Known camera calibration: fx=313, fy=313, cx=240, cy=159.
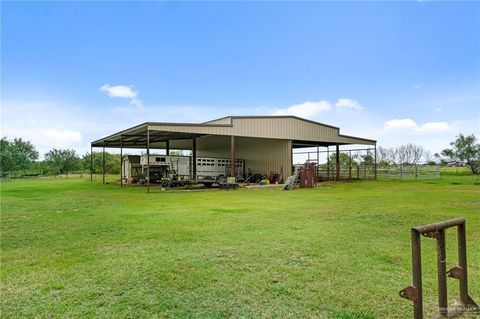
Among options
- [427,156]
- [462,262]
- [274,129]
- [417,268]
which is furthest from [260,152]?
[427,156]

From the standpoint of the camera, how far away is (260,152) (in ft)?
77.2

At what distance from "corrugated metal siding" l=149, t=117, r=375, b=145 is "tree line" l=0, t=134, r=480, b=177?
13.2 meters

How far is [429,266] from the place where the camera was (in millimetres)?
3939

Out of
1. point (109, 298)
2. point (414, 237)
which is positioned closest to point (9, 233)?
point (109, 298)

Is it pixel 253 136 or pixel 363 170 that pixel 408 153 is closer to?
pixel 363 170

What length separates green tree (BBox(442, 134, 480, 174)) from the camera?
120 feet

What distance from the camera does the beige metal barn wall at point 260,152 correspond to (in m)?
21.9

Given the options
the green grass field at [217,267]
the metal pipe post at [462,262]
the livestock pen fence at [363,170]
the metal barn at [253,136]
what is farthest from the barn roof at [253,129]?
the metal pipe post at [462,262]

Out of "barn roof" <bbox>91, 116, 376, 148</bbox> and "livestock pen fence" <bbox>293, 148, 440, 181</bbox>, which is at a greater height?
"barn roof" <bbox>91, 116, 376, 148</bbox>

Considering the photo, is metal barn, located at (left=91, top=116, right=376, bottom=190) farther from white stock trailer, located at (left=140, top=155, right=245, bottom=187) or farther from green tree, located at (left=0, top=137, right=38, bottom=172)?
green tree, located at (left=0, top=137, right=38, bottom=172)

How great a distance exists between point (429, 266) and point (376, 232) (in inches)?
73.7

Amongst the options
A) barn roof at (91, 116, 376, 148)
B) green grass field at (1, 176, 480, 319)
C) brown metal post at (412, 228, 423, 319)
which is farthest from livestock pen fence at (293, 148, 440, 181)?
brown metal post at (412, 228, 423, 319)

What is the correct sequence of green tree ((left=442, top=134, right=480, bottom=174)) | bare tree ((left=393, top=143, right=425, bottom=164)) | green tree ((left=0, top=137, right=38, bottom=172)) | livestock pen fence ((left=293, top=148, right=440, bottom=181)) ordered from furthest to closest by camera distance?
bare tree ((left=393, top=143, right=425, bottom=164)) < green tree ((left=0, top=137, right=38, bottom=172)) < green tree ((left=442, top=134, right=480, bottom=174)) < livestock pen fence ((left=293, top=148, right=440, bottom=181))

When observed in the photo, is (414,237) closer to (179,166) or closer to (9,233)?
(9,233)
